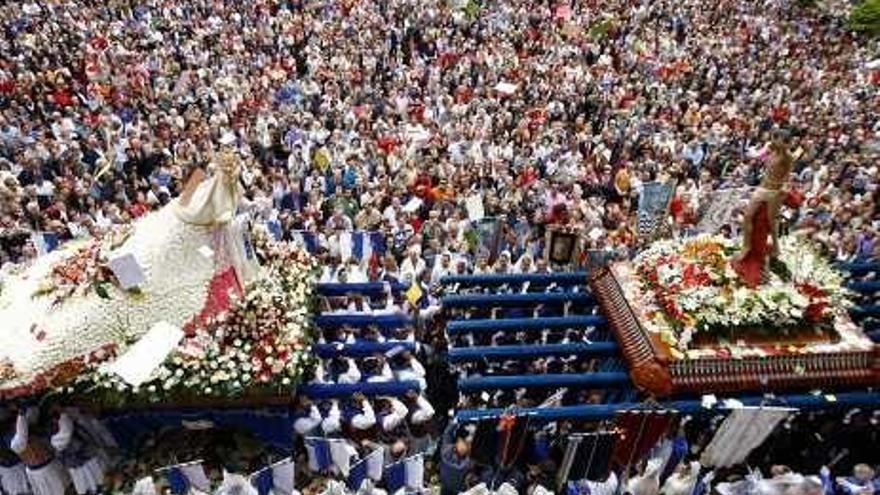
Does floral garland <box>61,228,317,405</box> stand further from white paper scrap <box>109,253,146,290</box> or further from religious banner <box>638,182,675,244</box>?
religious banner <box>638,182,675,244</box>

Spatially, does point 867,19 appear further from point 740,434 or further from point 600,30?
point 740,434

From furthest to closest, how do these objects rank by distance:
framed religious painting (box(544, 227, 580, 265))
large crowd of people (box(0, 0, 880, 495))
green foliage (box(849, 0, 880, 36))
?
green foliage (box(849, 0, 880, 36)) < large crowd of people (box(0, 0, 880, 495)) < framed religious painting (box(544, 227, 580, 265))

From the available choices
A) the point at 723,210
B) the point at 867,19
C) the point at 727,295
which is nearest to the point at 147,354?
the point at 727,295

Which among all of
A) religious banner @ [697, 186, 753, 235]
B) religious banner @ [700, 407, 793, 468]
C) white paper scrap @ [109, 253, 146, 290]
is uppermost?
white paper scrap @ [109, 253, 146, 290]

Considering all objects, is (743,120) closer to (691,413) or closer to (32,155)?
(691,413)

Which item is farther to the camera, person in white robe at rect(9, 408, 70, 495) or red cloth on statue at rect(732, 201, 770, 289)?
red cloth on statue at rect(732, 201, 770, 289)

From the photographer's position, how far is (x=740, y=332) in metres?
10.4

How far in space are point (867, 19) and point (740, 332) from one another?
23.2 metres

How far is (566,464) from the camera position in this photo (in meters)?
10.3

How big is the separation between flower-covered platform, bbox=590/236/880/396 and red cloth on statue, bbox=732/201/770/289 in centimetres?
12

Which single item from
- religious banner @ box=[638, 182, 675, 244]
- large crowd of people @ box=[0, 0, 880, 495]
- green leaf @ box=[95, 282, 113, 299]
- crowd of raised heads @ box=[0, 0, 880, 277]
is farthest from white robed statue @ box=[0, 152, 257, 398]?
religious banner @ box=[638, 182, 675, 244]

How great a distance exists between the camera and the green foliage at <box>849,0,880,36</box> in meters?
28.3

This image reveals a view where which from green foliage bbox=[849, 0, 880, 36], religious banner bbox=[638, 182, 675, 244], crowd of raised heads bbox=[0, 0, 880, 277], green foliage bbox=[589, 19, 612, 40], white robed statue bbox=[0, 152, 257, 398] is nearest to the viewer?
white robed statue bbox=[0, 152, 257, 398]

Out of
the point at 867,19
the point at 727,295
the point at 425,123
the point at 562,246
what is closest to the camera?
the point at 727,295
